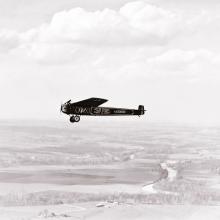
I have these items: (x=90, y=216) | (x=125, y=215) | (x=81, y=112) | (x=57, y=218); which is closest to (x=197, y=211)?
(x=125, y=215)

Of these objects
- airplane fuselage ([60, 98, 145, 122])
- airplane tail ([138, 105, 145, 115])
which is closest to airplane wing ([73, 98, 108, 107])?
airplane fuselage ([60, 98, 145, 122])

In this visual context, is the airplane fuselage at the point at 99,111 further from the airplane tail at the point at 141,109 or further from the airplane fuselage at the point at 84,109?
the airplane tail at the point at 141,109

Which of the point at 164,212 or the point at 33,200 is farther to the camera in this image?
the point at 33,200

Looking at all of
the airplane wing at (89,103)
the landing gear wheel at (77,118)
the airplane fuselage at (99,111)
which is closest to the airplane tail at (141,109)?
the airplane fuselage at (99,111)

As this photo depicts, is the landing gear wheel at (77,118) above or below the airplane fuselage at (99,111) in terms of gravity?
below

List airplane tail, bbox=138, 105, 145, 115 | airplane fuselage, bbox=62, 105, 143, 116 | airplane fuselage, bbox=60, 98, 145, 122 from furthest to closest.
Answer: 1. airplane tail, bbox=138, 105, 145, 115
2. airplane fuselage, bbox=62, 105, 143, 116
3. airplane fuselage, bbox=60, 98, 145, 122

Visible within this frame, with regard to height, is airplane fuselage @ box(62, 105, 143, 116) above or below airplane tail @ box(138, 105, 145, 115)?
below

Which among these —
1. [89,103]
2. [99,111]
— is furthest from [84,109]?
[99,111]

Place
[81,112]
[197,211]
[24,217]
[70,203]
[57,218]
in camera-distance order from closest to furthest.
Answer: [81,112] → [57,218] → [24,217] → [197,211] → [70,203]

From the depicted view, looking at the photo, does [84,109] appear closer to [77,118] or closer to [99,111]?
[77,118]

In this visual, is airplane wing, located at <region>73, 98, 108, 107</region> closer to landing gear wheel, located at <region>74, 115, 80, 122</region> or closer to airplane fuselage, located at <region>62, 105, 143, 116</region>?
airplane fuselage, located at <region>62, 105, 143, 116</region>

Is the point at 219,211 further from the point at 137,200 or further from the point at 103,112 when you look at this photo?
the point at 103,112
